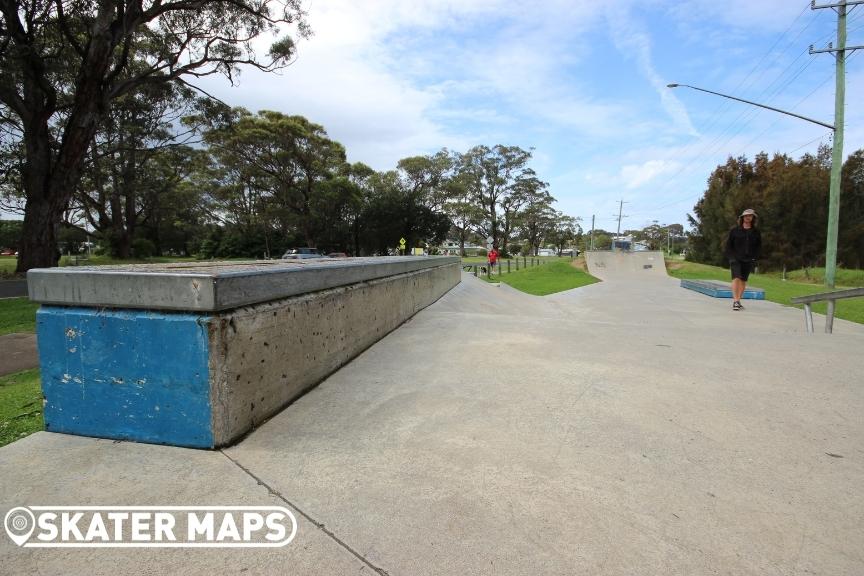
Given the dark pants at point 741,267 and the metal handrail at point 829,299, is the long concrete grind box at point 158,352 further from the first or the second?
the dark pants at point 741,267

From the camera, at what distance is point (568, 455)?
2.40m

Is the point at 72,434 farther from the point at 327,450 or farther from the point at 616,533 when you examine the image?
the point at 616,533

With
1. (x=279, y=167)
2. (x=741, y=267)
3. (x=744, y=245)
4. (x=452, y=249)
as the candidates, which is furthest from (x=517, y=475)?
(x=452, y=249)

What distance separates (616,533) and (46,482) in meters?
2.46

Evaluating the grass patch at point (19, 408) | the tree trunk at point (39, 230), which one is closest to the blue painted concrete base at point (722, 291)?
the grass patch at point (19, 408)

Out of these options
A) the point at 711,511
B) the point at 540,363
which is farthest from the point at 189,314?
the point at 540,363

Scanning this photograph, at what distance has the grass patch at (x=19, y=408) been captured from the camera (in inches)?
118

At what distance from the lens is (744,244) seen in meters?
8.46

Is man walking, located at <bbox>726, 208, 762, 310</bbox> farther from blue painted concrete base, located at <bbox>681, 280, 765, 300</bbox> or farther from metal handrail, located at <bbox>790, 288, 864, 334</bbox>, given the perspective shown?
blue painted concrete base, located at <bbox>681, 280, 765, 300</bbox>

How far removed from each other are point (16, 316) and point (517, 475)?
37.6 ft

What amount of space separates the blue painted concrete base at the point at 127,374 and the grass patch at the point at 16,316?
7.47 metres

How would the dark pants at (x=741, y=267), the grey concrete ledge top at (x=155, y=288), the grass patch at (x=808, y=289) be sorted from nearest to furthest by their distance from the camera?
the grey concrete ledge top at (x=155, y=288)
the dark pants at (x=741, y=267)
the grass patch at (x=808, y=289)

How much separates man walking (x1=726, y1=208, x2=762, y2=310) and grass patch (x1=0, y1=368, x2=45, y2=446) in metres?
9.75

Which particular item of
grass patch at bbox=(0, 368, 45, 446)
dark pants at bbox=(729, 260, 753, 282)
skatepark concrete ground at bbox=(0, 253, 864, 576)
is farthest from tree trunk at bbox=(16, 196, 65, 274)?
dark pants at bbox=(729, 260, 753, 282)
